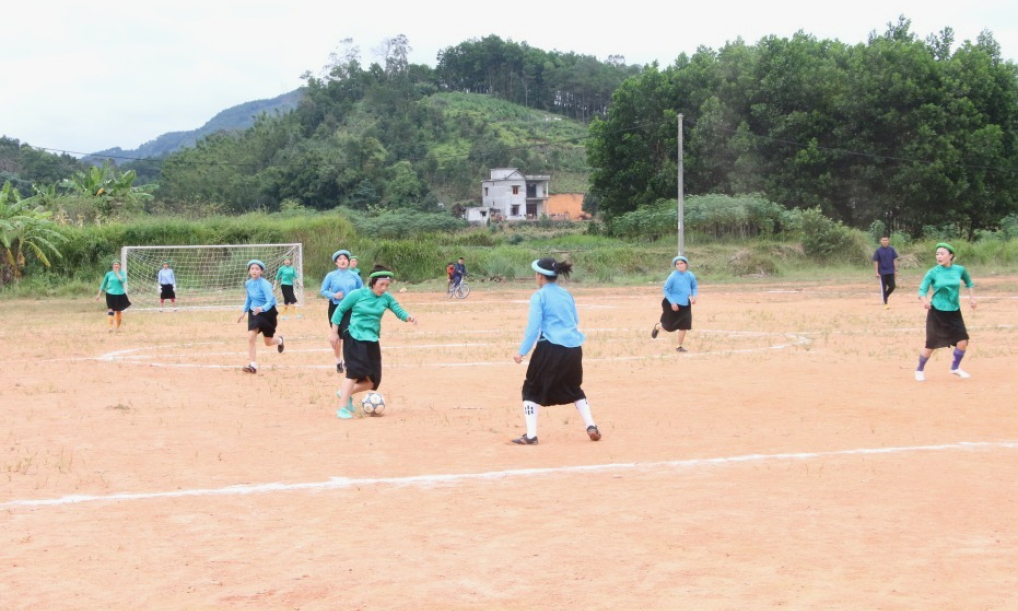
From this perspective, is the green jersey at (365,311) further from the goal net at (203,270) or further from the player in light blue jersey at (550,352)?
the goal net at (203,270)

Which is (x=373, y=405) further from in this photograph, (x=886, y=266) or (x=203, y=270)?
(x=203, y=270)

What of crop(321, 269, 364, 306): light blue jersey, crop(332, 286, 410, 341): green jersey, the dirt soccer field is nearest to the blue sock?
the dirt soccer field

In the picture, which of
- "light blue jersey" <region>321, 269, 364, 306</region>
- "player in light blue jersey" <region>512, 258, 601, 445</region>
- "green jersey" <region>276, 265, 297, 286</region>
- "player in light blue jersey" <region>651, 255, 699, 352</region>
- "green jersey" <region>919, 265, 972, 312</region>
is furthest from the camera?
"green jersey" <region>276, 265, 297, 286</region>

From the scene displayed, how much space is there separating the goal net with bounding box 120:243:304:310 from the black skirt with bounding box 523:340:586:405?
27.9 metres

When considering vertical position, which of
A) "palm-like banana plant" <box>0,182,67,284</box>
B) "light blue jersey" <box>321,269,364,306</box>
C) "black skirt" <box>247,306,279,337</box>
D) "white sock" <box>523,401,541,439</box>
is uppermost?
"palm-like banana plant" <box>0,182,67,284</box>

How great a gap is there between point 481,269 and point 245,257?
33.3 feet

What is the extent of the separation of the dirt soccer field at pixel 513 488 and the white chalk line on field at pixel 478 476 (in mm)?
38

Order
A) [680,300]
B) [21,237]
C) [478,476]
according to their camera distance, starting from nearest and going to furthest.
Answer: [478,476] → [680,300] → [21,237]

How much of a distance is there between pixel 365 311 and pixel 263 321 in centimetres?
473

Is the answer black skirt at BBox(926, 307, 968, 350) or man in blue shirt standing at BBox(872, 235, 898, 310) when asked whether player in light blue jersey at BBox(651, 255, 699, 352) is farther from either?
man in blue shirt standing at BBox(872, 235, 898, 310)

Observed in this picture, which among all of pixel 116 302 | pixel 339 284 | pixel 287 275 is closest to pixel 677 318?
pixel 339 284

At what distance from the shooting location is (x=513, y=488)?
838cm

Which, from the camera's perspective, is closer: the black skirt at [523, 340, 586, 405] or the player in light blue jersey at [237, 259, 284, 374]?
the black skirt at [523, 340, 586, 405]

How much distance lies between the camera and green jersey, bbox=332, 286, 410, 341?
12062 mm
